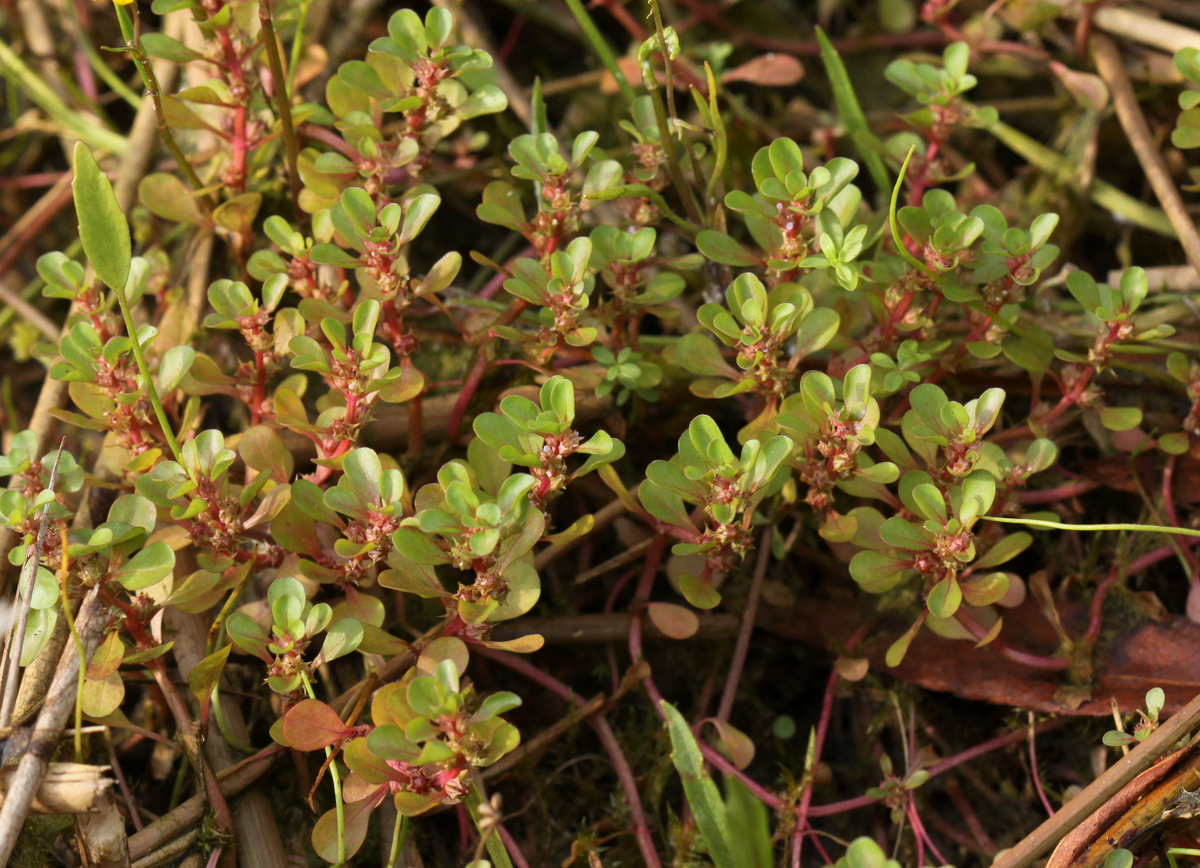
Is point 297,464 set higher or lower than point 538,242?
lower

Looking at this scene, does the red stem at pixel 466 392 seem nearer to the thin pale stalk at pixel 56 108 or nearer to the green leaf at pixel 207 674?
the green leaf at pixel 207 674

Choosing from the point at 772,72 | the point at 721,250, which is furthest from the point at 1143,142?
the point at 721,250

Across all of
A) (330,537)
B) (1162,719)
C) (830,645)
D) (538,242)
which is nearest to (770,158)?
(538,242)

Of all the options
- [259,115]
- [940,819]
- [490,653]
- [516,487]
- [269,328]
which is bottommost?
[940,819]

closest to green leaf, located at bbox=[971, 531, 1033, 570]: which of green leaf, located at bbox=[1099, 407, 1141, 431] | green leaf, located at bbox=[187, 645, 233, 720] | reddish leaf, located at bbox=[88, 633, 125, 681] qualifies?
green leaf, located at bbox=[1099, 407, 1141, 431]

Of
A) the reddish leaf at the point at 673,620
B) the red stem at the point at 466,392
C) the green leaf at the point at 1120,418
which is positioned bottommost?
the reddish leaf at the point at 673,620

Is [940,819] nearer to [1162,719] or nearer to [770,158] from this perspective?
[1162,719]

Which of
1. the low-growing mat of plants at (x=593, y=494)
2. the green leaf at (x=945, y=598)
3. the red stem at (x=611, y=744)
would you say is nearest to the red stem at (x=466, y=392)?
the low-growing mat of plants at (x=593, y=494)

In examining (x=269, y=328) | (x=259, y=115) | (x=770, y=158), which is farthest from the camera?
(x=259, y=115)
